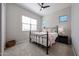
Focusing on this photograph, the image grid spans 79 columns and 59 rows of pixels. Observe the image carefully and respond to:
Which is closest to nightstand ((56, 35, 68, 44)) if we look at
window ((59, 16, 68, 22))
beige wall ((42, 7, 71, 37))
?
beige wall ((42, 7, 71, 37))

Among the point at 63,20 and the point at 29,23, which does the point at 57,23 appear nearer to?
the point at 63,20

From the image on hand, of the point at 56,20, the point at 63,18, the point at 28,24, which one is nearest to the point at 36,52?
the point at 28,24

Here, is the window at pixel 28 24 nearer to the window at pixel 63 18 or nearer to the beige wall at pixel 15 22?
the beige wall at pixel 15 22

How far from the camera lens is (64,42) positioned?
140 inches

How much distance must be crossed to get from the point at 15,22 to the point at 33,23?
178 cm

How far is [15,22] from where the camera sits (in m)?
3.20

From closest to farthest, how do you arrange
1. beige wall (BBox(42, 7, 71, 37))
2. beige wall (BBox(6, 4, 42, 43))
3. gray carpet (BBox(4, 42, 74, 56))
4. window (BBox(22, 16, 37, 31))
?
gray carpet (BBox(4, 42, 74, 56)) → beige wall (BBox(6, 4, 42, 43)) → beige wall (BBox(42, 7, 71, 37)) → window (BBox(22, 16, 37, 31))

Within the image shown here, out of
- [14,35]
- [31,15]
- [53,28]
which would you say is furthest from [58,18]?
[14,35]

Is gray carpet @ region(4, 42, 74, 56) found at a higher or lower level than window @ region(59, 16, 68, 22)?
lower

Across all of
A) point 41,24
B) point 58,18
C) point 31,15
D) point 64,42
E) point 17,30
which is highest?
point 31,15

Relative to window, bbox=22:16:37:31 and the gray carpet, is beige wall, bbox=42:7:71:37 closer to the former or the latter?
window, bbox=22:16:37:31

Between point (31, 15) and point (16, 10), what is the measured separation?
1.34 m

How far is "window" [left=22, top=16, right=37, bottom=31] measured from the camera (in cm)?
397

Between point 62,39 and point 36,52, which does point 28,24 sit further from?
point 62,39
